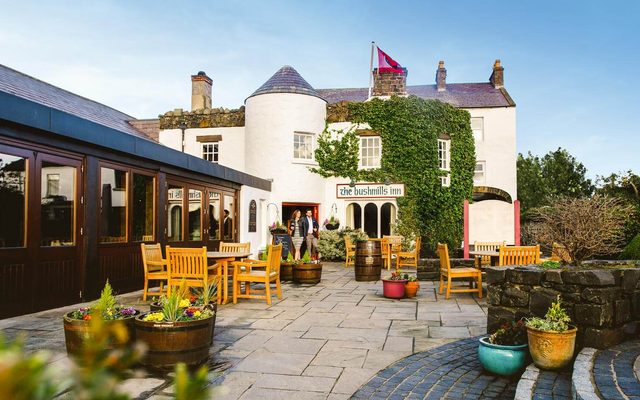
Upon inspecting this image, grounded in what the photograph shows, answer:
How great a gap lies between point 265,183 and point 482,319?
1168 centimetres

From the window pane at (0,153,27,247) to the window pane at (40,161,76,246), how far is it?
334 mm

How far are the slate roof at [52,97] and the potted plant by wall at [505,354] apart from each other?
7.62 metres

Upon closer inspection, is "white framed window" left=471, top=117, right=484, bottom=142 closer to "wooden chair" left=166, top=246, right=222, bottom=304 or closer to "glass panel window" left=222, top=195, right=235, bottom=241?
"glass panel window" left=222, top=195, right=235, bottom=241

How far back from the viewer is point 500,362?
167 inches

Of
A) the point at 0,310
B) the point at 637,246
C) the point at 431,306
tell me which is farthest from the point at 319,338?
the point at 637,246

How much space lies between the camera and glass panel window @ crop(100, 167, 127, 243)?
8664mm

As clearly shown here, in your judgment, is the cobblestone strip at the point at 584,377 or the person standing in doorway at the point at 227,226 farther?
the person standing in doorway at the point at 227,226

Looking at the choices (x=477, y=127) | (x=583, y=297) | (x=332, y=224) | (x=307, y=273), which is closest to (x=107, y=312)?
(x=583, y=297)

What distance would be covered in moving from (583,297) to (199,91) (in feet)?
61.3

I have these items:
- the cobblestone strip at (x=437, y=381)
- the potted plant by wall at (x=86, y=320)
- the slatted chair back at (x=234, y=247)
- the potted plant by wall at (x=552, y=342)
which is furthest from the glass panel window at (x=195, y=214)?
the potted plant by wall at (x=552, y=342)

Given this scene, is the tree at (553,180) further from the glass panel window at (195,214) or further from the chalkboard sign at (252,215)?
the glass panel window at (195,214)

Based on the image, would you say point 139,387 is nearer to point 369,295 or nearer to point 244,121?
point 369,295

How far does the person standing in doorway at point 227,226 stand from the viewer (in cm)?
1433

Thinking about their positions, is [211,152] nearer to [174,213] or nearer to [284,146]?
[284,146]
